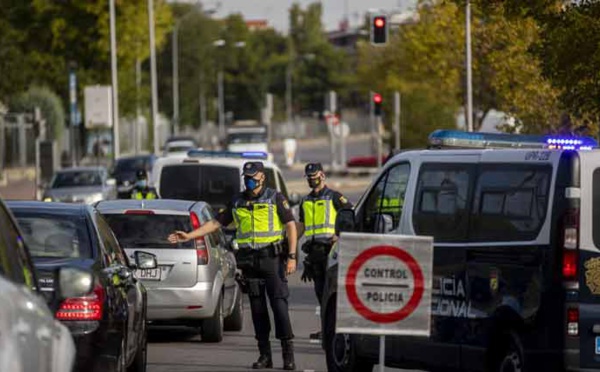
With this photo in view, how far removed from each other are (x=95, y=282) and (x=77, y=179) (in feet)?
104

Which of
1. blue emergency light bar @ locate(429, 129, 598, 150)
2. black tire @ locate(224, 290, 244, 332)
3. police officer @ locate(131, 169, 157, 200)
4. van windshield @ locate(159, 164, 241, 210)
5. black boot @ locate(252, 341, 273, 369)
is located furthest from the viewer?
van windshield @ locate(159, 164, 241, 210)

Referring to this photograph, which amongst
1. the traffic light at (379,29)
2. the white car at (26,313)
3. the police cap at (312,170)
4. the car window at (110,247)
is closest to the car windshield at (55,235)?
the car window at (110,247)

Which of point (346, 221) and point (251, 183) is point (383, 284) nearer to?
point (346, 221)

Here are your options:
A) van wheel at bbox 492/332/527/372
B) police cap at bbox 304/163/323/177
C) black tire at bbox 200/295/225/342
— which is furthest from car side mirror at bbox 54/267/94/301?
black tire at bbox 200/295/225/342

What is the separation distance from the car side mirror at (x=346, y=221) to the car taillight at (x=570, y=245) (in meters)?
3.00

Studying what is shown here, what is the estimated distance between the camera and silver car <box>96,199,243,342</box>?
16938mm

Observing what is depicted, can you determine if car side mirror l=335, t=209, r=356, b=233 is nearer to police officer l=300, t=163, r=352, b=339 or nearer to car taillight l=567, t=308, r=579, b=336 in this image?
car taillight l=567, t=308, r=579, b=336

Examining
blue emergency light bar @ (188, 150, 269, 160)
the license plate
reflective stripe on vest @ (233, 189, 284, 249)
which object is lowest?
the license plate

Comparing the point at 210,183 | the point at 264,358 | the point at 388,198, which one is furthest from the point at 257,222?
the point at 210,183

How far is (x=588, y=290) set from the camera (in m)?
10.8

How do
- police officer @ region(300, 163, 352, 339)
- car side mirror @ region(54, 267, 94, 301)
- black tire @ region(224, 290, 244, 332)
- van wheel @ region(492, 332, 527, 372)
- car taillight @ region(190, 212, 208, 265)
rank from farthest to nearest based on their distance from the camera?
black tire @ region(224, 290, 244, 332) → car taillight @ region(190, 212, 208, 265) → police officer @ region(300, 163, 352, 339) → van wheel @ region(492, 332, 527, 372) → car side mirror @ region(54, 267, 94, 301)

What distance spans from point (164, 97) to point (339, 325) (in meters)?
105

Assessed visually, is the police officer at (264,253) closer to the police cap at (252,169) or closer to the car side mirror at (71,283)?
the police cap at (252,169)

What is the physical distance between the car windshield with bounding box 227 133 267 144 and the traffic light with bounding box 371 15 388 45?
1140 inches
